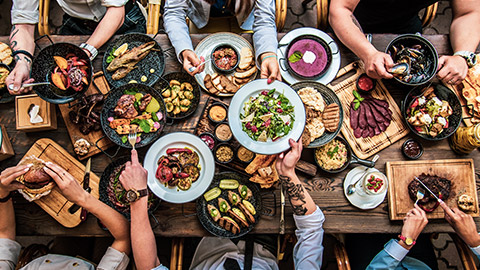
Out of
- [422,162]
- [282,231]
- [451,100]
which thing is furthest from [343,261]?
[451,100]

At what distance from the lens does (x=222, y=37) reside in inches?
91.0

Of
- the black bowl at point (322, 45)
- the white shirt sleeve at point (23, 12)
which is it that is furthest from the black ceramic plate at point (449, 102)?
the white shirt sleeve at point (23, 12)

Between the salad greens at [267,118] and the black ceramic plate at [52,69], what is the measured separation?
1.14 metres

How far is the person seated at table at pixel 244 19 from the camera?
7.07 feet

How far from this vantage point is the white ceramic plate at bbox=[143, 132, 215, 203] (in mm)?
2010

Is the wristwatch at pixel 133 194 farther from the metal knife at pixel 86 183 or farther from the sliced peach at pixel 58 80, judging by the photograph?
the sliced peach at pixel 58 80

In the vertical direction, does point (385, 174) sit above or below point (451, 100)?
below

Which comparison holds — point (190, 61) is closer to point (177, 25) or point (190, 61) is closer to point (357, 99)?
point (177, 25)

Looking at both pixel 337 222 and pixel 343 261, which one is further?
pixel 343 261

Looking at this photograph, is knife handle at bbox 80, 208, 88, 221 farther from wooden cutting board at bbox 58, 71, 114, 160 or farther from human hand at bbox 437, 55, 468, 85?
human hand at bbox 437, 55, 468, 85

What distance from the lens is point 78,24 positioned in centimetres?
279

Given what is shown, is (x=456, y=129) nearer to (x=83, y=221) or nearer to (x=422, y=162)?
(x=422, y=162)

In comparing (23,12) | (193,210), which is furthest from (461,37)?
(23,12)

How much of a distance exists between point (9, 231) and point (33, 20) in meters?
1.62
